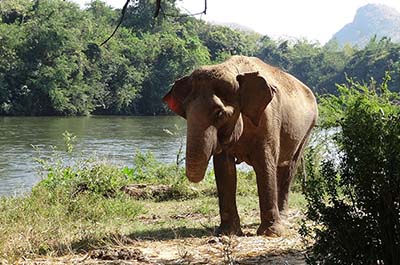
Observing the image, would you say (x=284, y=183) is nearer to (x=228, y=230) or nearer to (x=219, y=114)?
(x=228, y=230)

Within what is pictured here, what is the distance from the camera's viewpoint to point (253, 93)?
6.06 metres

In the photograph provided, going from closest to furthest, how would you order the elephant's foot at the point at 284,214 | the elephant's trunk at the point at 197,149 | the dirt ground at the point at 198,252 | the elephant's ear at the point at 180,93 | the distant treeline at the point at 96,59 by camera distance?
1. the dirt ground at the point at 198,252
2. the elephant's trunk at the point at 197,149
3. the elephant's ear at the point at 180,93
4. the elephant's foot at the point at 284,214
5. the distant treeline at the point at 96,59

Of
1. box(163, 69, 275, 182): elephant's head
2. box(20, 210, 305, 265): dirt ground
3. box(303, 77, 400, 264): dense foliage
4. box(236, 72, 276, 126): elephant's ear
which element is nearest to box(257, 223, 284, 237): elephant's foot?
box(20, 210, 305, 265): dirt ground

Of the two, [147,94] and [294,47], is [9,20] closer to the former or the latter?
[147,94]

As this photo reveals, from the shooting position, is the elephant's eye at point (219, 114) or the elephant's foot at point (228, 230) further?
the elephant's foot at point (228, 230)

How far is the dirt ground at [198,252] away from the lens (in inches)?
199

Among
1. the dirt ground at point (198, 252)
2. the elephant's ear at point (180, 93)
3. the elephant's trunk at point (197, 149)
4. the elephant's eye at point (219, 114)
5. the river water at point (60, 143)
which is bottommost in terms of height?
the river water at point (60, 143)

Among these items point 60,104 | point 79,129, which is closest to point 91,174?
point 79,129

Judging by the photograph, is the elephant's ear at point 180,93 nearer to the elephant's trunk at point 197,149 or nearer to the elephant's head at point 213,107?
the elephant's head at point 213,107

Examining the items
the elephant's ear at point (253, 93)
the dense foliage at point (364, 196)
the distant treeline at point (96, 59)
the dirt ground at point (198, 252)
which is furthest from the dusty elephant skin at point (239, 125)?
the distant treeline at point (96, 59)

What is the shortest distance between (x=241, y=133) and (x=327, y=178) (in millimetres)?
2405

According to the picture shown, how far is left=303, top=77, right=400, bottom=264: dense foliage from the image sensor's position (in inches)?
137

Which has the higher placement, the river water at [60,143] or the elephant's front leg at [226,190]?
the elephant's front leg at [226,190]

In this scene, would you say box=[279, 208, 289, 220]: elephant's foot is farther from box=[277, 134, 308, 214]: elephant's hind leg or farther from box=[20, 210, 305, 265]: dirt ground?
box=[20, 210, 305, 265]: dirt ground
